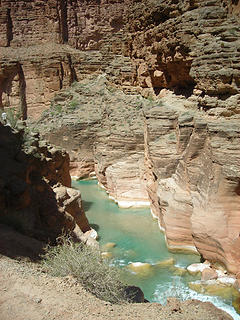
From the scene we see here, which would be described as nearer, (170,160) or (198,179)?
(198,179)

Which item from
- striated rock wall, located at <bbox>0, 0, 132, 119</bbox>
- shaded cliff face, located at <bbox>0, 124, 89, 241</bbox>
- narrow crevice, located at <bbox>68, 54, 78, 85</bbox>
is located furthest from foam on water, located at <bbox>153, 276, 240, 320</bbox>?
narrow crevice, located at <bbox>68, 54, 78, 85</bbox>

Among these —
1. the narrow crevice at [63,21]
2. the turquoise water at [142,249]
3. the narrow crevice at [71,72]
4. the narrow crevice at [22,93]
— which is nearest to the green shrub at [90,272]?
the turquoise water at [142,249]

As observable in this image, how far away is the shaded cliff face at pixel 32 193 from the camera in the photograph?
20.6 feet

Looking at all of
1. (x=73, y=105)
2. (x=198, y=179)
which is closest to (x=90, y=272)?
(x=198, y=179)

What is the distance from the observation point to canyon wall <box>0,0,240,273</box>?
8320mm

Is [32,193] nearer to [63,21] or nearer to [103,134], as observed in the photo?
[103,134]

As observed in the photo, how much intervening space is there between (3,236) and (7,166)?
1.95m

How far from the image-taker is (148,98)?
1491cm

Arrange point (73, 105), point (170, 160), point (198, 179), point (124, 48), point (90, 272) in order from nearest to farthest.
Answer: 1. point (90, 272)
2. point (198, 179)
3. point (170, 160)
4. point (124, 48)
5. point (73, 105)

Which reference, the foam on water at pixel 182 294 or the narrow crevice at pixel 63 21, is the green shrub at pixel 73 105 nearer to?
the narrow crevice at pixel 63 21

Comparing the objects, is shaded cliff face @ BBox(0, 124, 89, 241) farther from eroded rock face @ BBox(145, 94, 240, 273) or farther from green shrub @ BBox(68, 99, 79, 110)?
green shrub @ BBox(68, 99, 79, 110)

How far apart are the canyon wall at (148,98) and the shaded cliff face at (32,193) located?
9.51ft

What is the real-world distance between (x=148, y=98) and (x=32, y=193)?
29.2 feet

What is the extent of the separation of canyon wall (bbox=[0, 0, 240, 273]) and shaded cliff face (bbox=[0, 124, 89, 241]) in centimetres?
290
